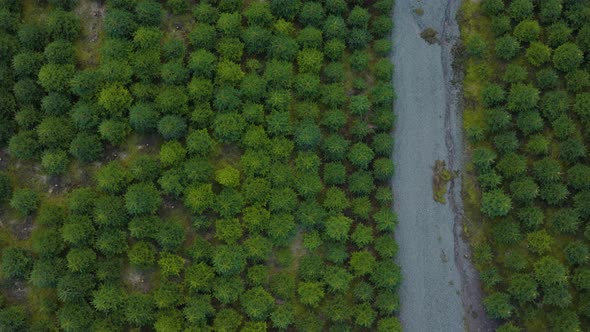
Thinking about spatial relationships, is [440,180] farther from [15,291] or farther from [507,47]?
[15,291]

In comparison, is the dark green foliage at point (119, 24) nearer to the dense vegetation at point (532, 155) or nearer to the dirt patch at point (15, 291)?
the dirt patch at point (15, 291)

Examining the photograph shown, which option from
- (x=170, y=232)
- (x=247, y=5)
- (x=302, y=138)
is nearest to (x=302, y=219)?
(x=302, y=138)

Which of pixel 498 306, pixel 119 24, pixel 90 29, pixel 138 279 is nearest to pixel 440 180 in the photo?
pixel 498 306

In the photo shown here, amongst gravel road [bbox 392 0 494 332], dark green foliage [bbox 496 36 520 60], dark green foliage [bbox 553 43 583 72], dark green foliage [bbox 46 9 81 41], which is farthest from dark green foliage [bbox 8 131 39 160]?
dark green foliage [bbox 553 43 583 72]

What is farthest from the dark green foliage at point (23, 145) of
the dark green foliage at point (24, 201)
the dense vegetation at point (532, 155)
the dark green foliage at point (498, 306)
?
the dark green foliage at point (498, 306)

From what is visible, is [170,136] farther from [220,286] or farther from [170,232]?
[220,286]

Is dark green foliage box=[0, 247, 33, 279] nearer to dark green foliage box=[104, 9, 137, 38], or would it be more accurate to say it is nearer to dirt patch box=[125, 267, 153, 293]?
dirt patch box=[125, 267, 153, 293]
